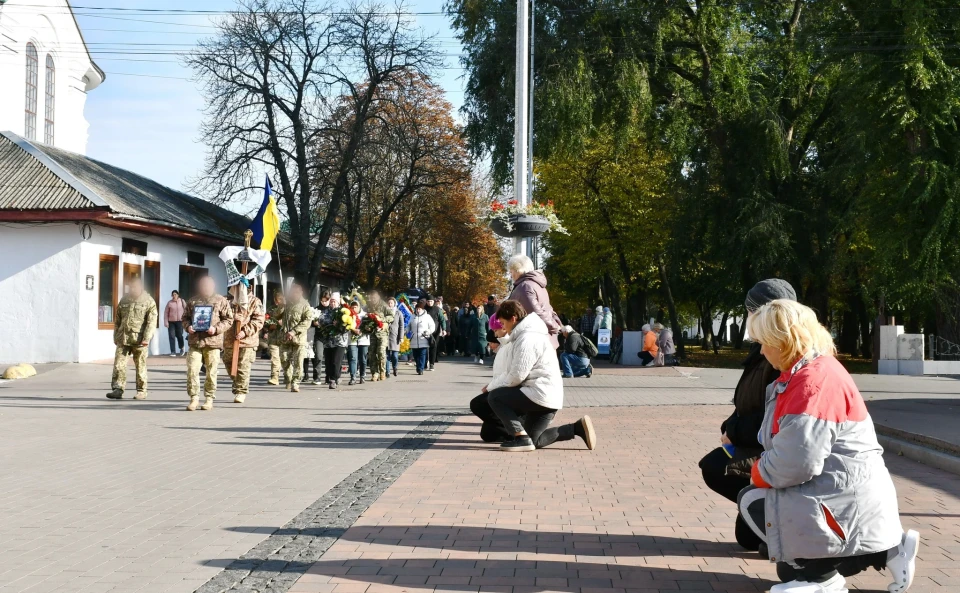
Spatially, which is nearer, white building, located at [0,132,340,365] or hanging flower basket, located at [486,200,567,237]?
hanging flower basket, located at [486,200,567,237]

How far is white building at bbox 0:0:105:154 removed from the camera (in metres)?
33.5

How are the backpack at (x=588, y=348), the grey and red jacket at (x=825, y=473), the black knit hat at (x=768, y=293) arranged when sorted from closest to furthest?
the grey and red jacket at (x=825, y=473) < the black knit hat at (x=768, y=293) < the backpack at (x=588, y=348)

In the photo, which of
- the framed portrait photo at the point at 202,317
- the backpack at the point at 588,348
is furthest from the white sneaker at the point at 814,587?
the backpack at the point at 588,348

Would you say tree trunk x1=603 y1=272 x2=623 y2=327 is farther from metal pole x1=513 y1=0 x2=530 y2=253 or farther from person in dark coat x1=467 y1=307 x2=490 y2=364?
metal pole x1=513 y1=0 x2=530 y2=253

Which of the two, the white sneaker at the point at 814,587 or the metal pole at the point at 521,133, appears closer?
the white sneaker at the point at 814,587

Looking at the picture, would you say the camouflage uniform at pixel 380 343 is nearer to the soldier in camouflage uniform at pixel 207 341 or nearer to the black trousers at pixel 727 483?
the soldier in camouflage uniform at pixel 207 341

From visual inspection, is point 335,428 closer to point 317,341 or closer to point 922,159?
point 317,341

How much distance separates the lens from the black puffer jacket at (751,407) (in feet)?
18.4

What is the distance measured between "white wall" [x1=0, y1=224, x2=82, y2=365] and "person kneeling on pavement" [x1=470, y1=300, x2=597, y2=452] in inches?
650

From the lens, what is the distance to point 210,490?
778 cm

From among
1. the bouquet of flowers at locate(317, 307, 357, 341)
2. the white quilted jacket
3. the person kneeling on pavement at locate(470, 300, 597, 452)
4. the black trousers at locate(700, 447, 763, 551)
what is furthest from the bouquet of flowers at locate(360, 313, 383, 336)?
the black trousers at locate(700, 447, 763, 551)

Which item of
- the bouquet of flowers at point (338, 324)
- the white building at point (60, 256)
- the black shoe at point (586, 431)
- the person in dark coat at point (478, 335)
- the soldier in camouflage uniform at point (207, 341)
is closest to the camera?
the black shoe at point (586, 431)

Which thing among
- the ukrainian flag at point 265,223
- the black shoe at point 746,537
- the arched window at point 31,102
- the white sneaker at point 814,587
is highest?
the arched window at point 31,102

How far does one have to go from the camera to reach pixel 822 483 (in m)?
4.37
